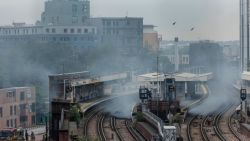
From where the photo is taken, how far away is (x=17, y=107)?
29.0 metres

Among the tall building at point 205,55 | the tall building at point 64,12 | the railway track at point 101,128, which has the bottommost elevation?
the railway track at point 101,128

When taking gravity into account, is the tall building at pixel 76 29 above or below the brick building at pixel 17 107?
above

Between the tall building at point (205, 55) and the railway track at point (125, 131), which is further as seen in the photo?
the tall building at point (205, 55)

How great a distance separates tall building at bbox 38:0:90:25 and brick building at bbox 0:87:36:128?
35.2 m

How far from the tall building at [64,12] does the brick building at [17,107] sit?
35.2m

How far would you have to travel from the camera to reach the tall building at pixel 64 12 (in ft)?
213

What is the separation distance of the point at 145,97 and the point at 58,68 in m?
21.3

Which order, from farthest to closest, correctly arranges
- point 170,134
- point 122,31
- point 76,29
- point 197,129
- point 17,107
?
point 122,31
point 76,29
point 17,107
point 197,129
point 170,134

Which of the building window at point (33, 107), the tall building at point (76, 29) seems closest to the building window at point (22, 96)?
the building window at point (33, 107)

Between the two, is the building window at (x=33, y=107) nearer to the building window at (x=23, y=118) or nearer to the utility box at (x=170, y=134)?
the building window at (x=23, y=118)

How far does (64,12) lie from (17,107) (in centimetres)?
3741

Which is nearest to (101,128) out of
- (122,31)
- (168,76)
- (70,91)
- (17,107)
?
(70,91)

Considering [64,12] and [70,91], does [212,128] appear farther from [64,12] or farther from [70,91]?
[64,12]

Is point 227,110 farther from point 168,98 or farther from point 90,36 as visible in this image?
point 90,36
